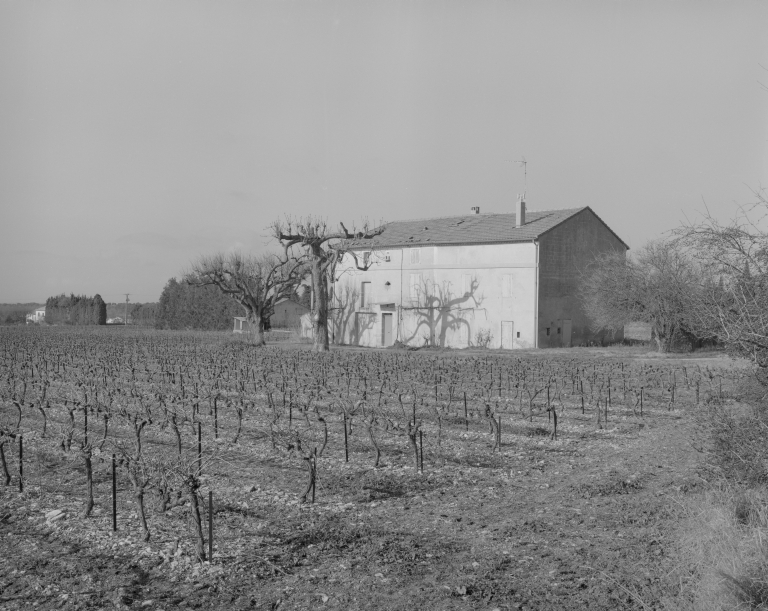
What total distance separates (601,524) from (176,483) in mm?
4423

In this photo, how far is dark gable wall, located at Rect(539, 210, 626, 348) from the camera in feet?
114

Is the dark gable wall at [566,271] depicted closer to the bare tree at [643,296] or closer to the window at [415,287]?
the bare tree at [643,296]

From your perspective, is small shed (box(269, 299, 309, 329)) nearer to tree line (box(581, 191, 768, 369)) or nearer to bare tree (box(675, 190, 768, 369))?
tree line (box(581, 191, 768, 369))

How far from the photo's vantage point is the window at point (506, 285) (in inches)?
1385

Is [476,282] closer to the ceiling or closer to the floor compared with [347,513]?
closer to the ceiling

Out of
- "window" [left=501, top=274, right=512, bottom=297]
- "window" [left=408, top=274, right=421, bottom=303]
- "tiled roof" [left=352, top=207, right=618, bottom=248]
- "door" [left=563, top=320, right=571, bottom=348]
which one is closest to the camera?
"window" [left=501, top=274, right=512, bottom=297]

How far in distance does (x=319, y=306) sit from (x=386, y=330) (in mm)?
7898

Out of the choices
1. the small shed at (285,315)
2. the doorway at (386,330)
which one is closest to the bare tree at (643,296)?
the doorway at (386,330)

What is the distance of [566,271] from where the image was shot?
36406mm

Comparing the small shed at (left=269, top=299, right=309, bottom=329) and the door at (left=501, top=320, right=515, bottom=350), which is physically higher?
the small shed at (left=269, top=299, right=309, bottom=329)

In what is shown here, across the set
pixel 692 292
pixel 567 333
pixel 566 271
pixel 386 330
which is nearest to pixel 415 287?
pixel 386 330

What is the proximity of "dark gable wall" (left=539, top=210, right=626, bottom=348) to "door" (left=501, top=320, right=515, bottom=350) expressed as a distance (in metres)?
1.33

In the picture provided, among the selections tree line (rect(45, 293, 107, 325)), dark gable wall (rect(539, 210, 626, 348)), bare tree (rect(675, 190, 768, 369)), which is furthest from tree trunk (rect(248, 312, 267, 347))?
tree line (rect(45, 293, 107, 325))

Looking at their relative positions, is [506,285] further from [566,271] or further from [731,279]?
[731,279]
